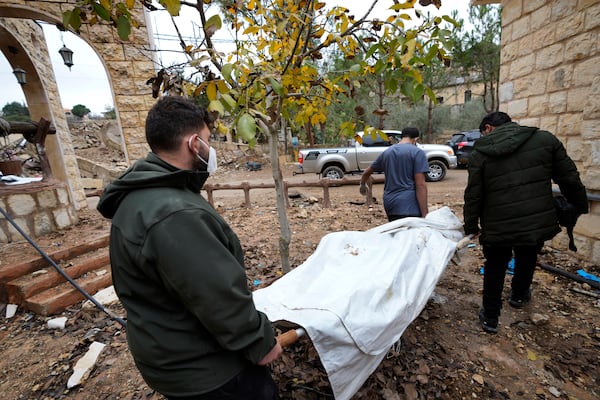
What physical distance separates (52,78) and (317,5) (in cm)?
757

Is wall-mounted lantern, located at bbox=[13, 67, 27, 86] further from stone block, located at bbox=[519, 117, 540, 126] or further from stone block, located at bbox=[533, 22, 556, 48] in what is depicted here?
stone block, located at bbox=[519, 117, 540, 126]

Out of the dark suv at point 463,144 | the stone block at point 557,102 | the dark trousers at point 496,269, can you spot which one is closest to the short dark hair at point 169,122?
the dark trousers at point 496,269

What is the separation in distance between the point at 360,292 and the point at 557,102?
412 centimetres

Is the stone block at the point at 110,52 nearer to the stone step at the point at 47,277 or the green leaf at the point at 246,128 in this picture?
the stone step at the point at 47,277

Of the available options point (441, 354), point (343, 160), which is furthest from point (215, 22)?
point (343, 160)

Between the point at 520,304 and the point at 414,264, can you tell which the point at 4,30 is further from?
the point at 520,304

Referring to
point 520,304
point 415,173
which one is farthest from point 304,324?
point 520,304

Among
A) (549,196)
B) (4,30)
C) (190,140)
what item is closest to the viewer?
(190,140)

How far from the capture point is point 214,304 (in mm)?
1013

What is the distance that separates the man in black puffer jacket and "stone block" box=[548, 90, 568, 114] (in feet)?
6.61

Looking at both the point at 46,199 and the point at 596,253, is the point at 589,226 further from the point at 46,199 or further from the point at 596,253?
the point at 46,199

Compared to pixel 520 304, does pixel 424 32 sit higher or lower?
higher

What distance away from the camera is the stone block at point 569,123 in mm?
3516

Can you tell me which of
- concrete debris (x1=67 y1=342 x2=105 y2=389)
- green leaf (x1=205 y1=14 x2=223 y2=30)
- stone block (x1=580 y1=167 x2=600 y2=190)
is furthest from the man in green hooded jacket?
stone block (x1=580 y1=167 x2=600 y2=190)
